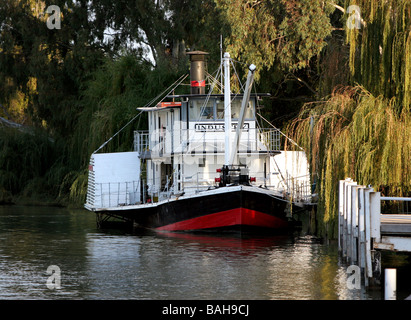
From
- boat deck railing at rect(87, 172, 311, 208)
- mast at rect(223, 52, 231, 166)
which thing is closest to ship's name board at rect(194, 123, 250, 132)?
boat deck railing at rect(87, 172, 311, 208)

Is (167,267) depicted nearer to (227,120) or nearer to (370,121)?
(370,121)

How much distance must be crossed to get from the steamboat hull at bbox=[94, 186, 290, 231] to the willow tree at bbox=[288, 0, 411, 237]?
338 cm

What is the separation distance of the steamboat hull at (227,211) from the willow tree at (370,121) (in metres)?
3.38

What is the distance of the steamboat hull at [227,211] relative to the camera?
25.5 meters

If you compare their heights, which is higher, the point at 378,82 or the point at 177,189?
the point at 378,82

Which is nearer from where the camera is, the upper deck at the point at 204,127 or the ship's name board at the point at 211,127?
the upper deck at the point at 204,127

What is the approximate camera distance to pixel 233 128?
28.0m

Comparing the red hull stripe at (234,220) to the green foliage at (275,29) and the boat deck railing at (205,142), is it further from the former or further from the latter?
the green foliage at (275,29)

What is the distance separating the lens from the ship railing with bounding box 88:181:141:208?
29.7 m

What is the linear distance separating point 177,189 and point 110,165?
3136 mm

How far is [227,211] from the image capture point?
2572 cm

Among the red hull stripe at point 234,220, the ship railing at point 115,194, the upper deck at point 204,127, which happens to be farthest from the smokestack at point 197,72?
the red hull stripe at point 234,220
